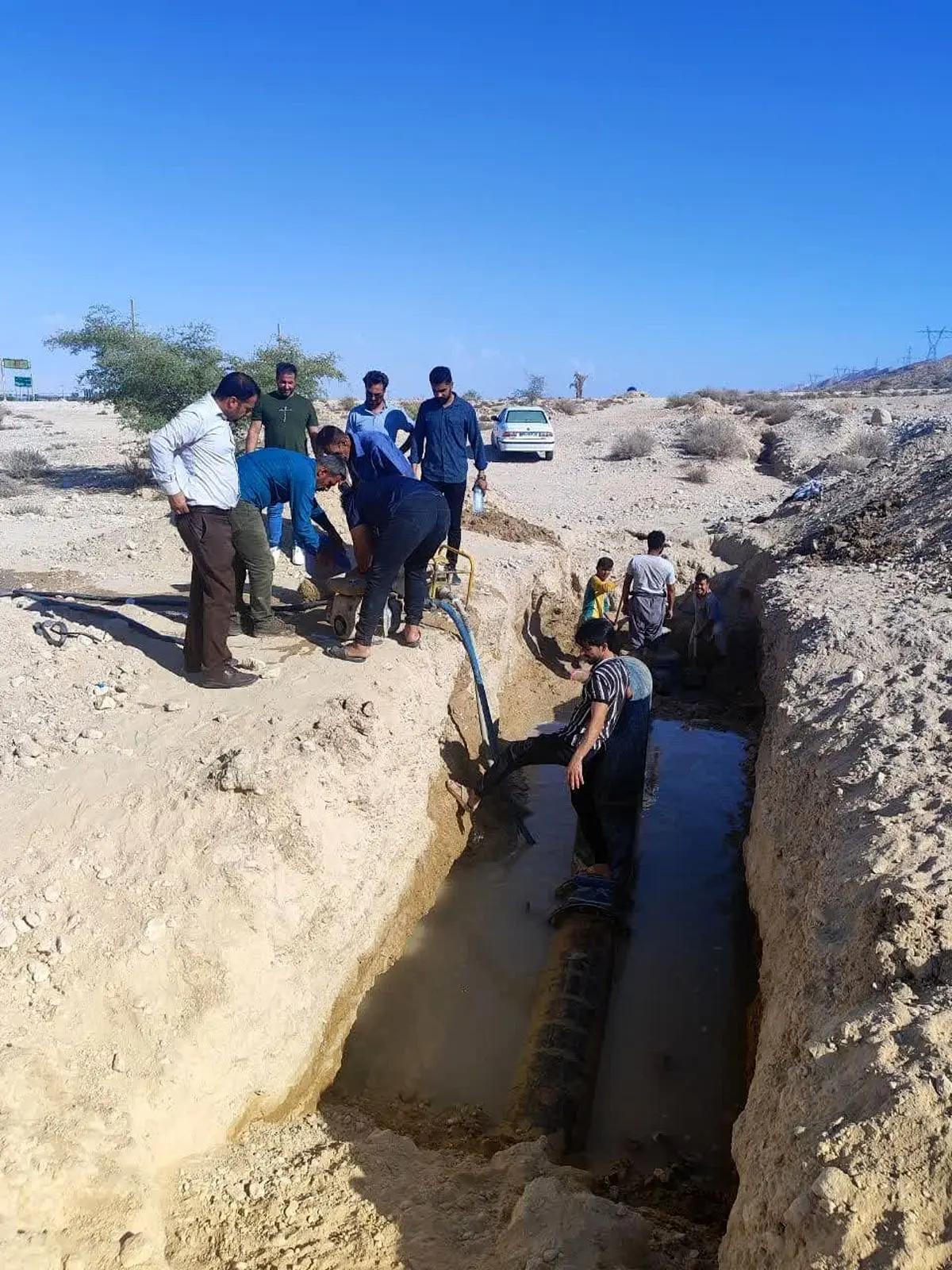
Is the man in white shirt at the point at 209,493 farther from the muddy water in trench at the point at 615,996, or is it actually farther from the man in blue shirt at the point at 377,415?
the muddy water in trench at the point at 615,996

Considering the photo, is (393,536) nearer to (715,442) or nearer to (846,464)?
(846,464)

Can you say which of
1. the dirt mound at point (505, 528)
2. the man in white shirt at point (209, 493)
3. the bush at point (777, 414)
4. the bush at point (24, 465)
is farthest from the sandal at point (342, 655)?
the bush at point (777, 414)

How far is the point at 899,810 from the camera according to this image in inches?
162

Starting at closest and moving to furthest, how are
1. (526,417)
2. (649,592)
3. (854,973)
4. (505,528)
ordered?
(854,973) < (649,592) < (505,528) < (526,417)

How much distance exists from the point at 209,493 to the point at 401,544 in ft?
4.37

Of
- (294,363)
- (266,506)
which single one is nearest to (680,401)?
(294,363)

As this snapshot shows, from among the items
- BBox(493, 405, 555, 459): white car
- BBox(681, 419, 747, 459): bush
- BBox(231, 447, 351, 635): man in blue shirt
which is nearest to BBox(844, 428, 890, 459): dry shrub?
BBox(681, 419, 747, 459): bush

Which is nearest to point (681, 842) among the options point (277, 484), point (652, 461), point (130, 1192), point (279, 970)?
point (279, 970)

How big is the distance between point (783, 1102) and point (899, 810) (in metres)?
1.72

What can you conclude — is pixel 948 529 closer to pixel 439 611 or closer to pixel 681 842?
pixel 681 842

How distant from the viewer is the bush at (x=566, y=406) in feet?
132

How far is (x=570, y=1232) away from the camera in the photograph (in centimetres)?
309

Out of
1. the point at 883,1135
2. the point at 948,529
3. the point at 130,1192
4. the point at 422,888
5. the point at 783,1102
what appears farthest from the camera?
the point at 948,529

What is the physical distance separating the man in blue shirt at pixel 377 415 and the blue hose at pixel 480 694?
4.97 feet
